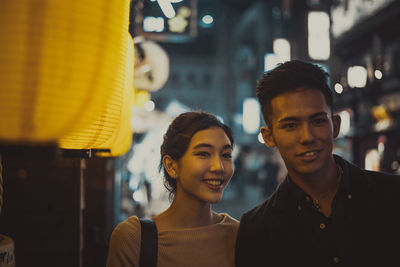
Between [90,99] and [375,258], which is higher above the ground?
[90,99]

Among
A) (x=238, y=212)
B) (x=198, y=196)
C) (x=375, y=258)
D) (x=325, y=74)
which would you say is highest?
(x=325, y=74)

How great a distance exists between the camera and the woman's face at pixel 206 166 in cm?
280

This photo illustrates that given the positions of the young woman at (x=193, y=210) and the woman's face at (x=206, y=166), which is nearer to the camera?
the young woman at (x=193, y=210)

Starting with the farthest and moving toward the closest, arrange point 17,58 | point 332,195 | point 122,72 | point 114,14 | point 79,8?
point 332,195 < point 122,72 < point 114,14 < point 79,8 < point 17,58

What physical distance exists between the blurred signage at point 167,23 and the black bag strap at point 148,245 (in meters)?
5.20

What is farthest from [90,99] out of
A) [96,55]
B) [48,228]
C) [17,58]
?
[48,228]

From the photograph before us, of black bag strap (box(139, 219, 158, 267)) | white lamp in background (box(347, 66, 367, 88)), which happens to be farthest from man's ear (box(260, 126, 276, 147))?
white lamp in background (box(347, 66, 367, 88))

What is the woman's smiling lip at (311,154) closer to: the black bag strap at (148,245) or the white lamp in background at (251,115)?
the black bag strap at (148,245)

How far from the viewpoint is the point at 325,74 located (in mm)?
2957

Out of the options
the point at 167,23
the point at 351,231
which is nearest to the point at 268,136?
the point at 351,231

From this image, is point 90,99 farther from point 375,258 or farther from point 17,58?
point 375,258

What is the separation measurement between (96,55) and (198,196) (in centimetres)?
159

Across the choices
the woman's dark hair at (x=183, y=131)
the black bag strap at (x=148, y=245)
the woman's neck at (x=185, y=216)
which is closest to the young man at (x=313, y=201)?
the woman's neck at (x=185, y=216)

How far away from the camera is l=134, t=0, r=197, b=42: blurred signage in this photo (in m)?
7.54
